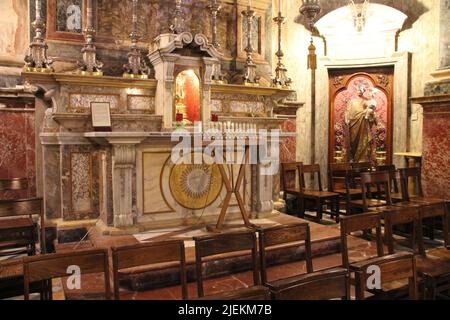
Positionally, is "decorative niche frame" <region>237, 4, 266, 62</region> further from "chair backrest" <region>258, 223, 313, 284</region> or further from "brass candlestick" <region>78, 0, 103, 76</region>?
"chair backrest" <region>258, 223, 313, 284</region>

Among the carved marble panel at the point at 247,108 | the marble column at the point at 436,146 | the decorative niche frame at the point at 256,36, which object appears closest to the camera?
the marble column at the point at 436,146

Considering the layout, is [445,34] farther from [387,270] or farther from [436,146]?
[387,270]

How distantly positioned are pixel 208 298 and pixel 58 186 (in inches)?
159

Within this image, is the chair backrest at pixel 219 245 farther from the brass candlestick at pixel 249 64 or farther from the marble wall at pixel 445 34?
the marble wall at pixel 445 34

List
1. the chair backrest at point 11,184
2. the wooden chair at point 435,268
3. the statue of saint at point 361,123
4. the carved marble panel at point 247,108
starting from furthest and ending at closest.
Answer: the statue of saint at point 361,123
the carved marble panel at point 247,108
the chair backrest at point 11,184
the wooden chair at point 435,268

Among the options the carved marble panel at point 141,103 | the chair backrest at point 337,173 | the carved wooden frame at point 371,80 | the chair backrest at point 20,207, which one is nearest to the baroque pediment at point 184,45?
the carved marble panel at point 141,103

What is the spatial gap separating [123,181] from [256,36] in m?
3.80

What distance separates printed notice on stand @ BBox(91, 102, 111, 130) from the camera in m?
4.74

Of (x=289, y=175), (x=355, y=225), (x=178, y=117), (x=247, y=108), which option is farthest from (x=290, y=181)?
(x=355, y=225)

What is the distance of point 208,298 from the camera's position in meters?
1.81

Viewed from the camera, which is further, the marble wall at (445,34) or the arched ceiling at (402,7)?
the arched ceiling at (402,7)

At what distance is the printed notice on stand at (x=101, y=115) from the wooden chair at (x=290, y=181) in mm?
3423

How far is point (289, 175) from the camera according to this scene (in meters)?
7.67

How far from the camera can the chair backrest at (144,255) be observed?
234 centimetres
